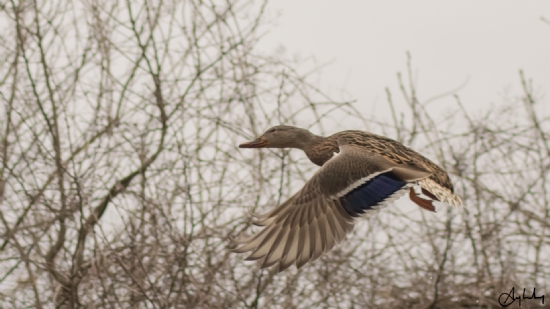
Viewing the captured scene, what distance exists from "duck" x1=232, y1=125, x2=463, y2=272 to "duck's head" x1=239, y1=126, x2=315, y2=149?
72cm

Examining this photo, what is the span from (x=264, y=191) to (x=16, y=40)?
280 cm

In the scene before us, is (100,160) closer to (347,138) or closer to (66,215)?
(66,215)

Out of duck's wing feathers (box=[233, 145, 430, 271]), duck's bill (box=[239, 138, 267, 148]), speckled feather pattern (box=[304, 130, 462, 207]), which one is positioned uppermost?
duck's bill (box=[239, 138, 267, 148])

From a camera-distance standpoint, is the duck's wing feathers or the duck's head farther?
the duck's head

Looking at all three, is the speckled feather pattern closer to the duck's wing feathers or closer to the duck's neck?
the duck's neck

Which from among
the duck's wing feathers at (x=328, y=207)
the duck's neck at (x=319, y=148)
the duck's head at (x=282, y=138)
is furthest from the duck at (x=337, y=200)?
the duck's head at (x=282, y=138)

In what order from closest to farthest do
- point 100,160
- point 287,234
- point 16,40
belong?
point 287,234 → point 100,160 → point 16,40

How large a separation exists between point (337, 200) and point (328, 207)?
0.26ft

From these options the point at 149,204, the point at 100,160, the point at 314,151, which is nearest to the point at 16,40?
the point at 100,160

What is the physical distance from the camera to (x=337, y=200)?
6.97 meters

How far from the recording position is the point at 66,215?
335 inches

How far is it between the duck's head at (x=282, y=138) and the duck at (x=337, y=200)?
716mm

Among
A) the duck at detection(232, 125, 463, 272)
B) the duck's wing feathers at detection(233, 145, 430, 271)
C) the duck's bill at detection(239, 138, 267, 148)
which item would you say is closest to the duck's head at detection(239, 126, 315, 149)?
the duck's bill at detection(239, 138, 267, 148)

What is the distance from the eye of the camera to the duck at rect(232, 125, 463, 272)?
679 cm
